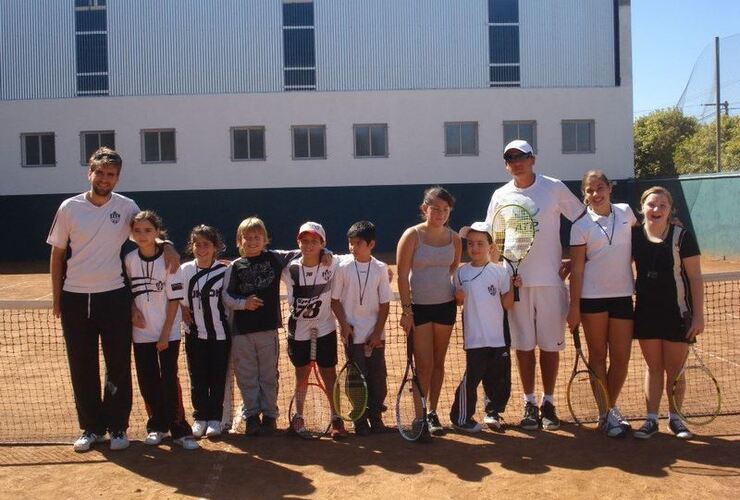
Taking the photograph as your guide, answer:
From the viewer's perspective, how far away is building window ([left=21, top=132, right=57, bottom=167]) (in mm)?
26250

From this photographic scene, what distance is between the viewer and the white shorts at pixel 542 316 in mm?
5391

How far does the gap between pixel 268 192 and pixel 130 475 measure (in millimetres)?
21525

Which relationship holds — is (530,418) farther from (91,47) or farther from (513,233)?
(91,47)

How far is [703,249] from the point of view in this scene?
21875mm

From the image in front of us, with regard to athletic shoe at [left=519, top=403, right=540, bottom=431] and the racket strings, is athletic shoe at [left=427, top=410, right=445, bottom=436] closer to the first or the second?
athletic shoe at [left=519, top=403, right=540, bottom=431]

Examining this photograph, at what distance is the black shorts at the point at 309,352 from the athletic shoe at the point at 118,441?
1.21 meters

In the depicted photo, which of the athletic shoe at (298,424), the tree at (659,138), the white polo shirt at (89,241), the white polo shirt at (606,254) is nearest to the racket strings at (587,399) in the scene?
the white polo shirt at (606,254)

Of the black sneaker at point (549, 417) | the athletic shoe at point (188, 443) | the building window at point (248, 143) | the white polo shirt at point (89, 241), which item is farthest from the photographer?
the building window at point (248, 143)

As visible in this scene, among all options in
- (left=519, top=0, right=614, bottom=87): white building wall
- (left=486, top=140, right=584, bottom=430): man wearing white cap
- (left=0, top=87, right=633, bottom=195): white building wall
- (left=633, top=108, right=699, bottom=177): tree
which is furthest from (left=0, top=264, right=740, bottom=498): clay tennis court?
(left=633, top=108, right=699, bottom=177): tree

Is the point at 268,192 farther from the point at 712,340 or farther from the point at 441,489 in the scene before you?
the point at 441,489

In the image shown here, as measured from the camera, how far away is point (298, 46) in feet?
86.1

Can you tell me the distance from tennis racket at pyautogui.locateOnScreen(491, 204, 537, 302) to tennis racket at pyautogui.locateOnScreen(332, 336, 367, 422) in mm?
1201

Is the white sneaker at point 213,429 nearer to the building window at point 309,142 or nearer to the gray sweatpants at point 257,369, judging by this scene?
the gray sweatpants at point 257,369

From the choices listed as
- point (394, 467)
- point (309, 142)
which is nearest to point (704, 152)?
point (309, 142)
